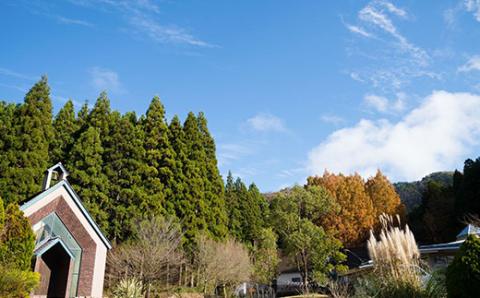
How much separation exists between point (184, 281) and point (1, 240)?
1478cm

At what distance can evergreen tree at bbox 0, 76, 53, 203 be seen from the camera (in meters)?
17.9

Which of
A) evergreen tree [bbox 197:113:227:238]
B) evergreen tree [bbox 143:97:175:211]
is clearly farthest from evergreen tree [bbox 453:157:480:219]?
evergreen tree [bbox 143:97:175:211]

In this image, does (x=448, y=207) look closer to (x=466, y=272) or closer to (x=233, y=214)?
(x=233, y=214)

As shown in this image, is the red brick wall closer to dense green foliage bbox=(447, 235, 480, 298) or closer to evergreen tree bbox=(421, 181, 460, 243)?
dense green foliage bbox=(447, 235, 480, 298)

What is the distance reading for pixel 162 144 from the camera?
79.4 feet

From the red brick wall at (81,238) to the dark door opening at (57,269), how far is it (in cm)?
58

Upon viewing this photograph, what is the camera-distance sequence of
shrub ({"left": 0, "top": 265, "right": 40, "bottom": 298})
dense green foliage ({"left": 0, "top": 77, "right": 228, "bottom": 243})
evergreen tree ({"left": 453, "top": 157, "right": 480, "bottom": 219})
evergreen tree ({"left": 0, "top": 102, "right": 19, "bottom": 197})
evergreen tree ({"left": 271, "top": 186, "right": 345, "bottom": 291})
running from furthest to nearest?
evergreen tree ({"left": 453, "top": 157, "right": 480, "bottom": 219}) → evergreen tree ({"left": 271, "top": 186, "right": 345, "bottom": 291}) → dense green foliage ({"left": 0, "top": 77, "right": 228, "bottom": 243}) → evergreen tree ({"left": 0, "top": 102, "right": 19, "bottom": 197}) → shrub ({"left": 0, "top": 265, "right": 40, "bottom": 298})

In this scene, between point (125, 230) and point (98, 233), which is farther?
point (125, 230)

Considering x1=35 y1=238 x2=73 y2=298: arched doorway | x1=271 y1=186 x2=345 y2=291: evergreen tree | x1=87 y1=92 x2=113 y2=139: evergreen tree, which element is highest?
x1=87 y1=92 x2=113 y2=139: evergreen tree

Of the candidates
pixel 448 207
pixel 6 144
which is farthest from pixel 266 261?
pixel 6 144

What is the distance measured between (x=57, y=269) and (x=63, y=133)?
10399mm

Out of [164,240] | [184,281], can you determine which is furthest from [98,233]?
[184,281]

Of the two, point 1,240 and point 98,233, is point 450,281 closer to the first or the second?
point 1,240

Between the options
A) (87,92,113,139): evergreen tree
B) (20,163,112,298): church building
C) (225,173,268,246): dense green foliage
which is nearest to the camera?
(20,163,112,298): church building
